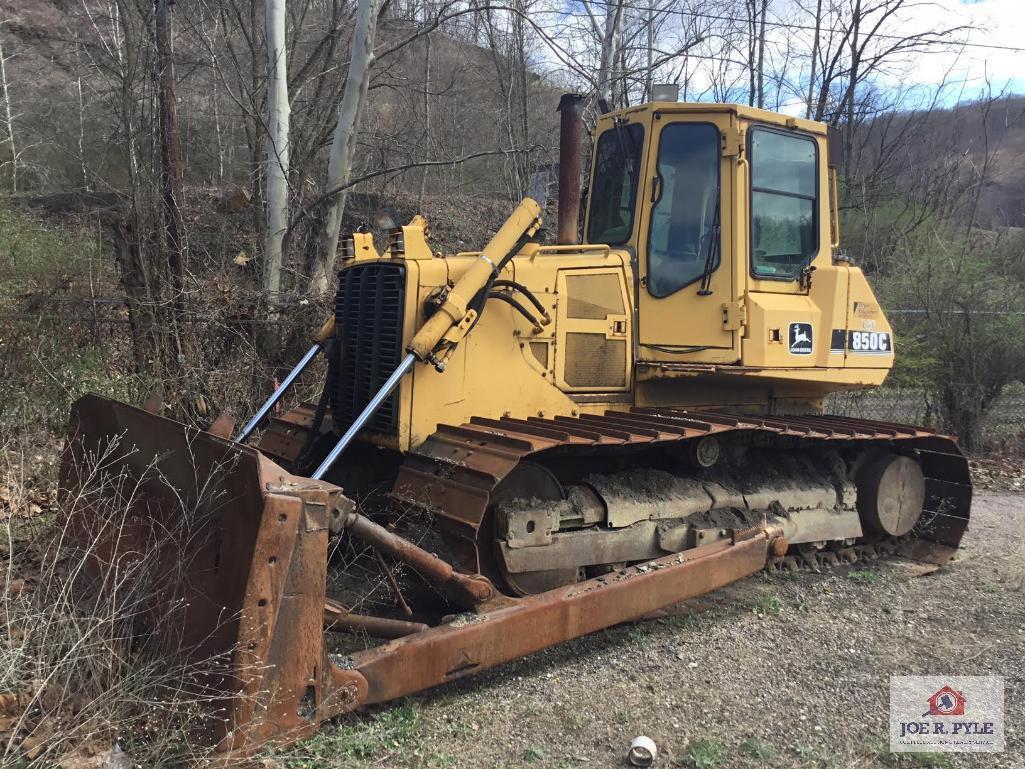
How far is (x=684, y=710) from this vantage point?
3.62m

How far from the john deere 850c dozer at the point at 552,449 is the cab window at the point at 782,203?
21mm

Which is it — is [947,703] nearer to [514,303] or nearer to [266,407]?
[514,303]

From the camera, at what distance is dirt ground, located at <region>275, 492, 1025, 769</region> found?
325 cm

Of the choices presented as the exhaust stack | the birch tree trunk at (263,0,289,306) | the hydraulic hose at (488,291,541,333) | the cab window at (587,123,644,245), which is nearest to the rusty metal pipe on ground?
the hydraulic hose at (488,291,541,333)

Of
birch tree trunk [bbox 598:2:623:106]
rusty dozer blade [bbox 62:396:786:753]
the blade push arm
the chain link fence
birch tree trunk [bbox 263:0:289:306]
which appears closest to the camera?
rusty dozer blade [bbox 62:396:786:753]

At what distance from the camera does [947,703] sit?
3.85 metres

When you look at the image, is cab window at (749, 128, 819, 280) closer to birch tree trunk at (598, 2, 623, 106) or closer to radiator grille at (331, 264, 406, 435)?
radiator grille at (331, 264, 406, 435)

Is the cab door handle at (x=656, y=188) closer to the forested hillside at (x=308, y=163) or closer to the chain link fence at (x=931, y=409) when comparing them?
the forested hillside at (x=308, y=163)

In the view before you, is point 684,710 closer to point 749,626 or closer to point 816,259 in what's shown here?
point 749,626

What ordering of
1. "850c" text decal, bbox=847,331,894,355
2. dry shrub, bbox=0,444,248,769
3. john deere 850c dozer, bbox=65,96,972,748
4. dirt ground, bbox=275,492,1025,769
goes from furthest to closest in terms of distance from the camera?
"850c" text decal, bbox=847,331,894,355 < dirt ground, bbox=275,492,1025,769 < john deere 850c dozer, bbox=65,96,972,748 < dry shrub, bbox=0,444,248,769

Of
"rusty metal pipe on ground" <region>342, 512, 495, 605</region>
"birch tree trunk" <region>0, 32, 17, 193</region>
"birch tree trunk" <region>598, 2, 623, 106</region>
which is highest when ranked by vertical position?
"birch tree trunk" <region>598, 2, 623, 106</region>

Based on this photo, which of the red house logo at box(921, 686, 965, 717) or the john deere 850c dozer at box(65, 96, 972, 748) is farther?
the red house logo at box(921, 686, 965, 717)

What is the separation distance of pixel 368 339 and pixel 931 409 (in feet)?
31.8

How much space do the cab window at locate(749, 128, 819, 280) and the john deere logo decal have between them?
1.14 ft
